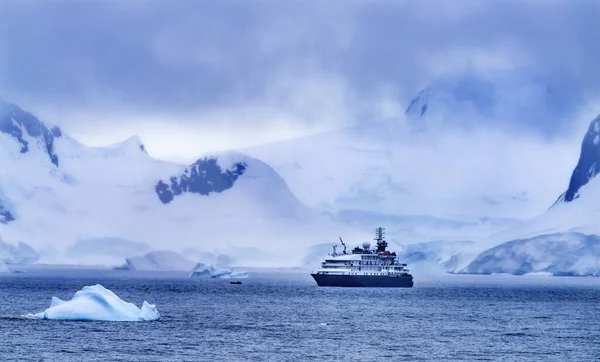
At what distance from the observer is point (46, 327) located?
8588cm

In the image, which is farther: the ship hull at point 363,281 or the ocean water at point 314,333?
the ship hull at point 363,281

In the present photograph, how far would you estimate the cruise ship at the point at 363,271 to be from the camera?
17588 cm

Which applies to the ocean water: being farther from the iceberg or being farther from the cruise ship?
the cruise ship

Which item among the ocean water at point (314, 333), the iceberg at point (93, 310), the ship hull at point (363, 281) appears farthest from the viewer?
the ship hull at point (363, 281)

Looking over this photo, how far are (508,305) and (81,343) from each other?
7044 cm

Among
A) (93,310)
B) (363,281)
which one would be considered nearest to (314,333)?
(93,310)

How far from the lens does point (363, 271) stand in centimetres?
17625

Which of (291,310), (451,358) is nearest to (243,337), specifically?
(451,358)

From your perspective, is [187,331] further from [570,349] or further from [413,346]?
[570,349]

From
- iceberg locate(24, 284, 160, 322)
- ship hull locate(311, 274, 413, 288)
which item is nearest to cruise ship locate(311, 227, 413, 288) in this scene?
ship hull locate(311, 274, 413, 288)

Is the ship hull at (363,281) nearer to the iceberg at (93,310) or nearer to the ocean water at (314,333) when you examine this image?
the ocean water at (314,333)

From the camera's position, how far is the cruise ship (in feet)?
577

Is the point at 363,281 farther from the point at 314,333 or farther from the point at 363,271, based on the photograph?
the point at 314,333

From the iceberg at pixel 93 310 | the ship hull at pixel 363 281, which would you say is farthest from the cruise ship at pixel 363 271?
the iceberg at pixel 93 310
